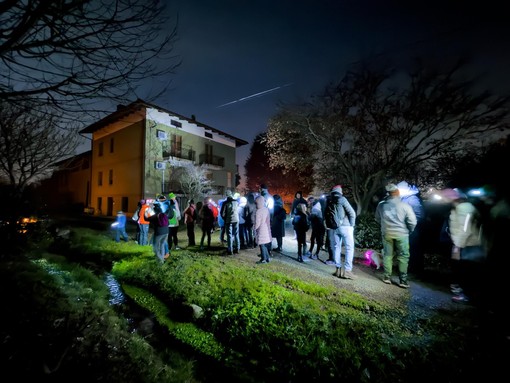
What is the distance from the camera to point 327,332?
357 centimetres

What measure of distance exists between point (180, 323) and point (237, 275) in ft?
5.67

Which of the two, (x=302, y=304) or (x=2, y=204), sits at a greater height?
(x=2, y=204)

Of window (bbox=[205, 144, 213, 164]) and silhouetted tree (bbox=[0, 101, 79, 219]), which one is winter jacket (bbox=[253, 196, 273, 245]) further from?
window (bbox=[205, 144, 213, 164])

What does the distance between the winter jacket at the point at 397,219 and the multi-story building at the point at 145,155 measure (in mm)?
17570

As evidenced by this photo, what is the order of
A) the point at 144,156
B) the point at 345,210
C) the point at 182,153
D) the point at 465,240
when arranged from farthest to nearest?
1. the point at 182,153
2. the point at 144,156
3. the point at 345,210
4. the point at 465,240

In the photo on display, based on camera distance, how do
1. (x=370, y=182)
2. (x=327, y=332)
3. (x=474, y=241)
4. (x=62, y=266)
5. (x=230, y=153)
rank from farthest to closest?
(x=230, y=153), (x=370, y=182), (x=62, y=266), (x=474, y=241), (x=327, y=332)

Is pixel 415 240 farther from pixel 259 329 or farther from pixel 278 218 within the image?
pixel 259 329

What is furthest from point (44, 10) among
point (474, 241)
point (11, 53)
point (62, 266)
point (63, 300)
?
point (474, 241)

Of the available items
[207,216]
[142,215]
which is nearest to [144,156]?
[142,215]

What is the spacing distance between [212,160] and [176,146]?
476 cm

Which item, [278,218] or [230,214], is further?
[278,218]

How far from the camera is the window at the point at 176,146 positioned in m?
25.6

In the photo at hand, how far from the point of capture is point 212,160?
97.8 ft

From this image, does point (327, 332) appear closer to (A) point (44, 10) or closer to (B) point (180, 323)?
(B) point (180, 323)
